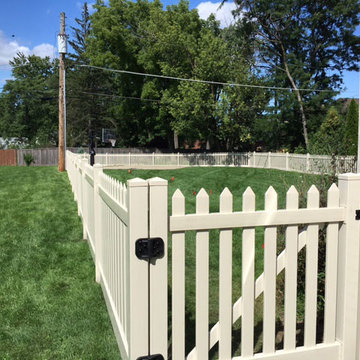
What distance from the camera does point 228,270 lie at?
213 centimetres

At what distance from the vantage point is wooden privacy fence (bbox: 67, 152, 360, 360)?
6.42ft

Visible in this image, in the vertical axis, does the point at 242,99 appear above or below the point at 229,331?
above

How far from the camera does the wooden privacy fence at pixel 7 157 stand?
1189 inches

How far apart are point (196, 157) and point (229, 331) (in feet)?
84.9

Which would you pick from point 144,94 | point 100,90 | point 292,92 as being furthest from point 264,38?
point 100,90

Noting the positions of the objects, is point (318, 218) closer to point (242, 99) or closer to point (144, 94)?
point (242, 99)

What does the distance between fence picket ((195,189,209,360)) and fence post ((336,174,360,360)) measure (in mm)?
923

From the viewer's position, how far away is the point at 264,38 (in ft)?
92.6

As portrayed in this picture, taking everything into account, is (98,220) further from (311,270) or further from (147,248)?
(311,270)

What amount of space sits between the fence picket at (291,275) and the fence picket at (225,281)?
399 mm

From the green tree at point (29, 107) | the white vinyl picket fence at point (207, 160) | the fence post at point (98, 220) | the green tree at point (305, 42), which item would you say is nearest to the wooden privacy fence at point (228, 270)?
the fence post at point (98, 220)

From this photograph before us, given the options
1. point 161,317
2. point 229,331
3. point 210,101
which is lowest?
point 229,331

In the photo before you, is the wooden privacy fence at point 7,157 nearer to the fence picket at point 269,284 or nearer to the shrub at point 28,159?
the shrub at point 28,159

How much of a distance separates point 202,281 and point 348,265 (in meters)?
0.98
